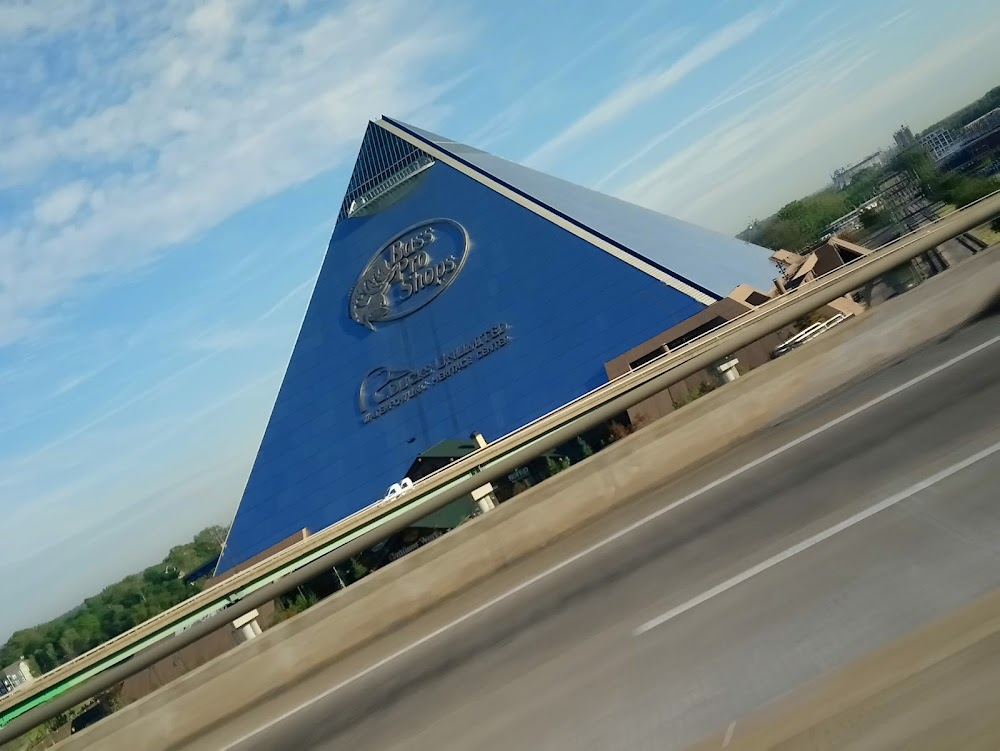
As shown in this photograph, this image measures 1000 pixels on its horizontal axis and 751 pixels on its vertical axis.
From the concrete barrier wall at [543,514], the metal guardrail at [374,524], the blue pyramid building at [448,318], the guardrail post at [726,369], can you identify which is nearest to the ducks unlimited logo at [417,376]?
the blue pyramid building at [448,318]

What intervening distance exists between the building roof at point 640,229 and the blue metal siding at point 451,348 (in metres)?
1.15

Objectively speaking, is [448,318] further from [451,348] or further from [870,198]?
[870,198]

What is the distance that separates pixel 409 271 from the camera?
36656 mm

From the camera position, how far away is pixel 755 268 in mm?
37812

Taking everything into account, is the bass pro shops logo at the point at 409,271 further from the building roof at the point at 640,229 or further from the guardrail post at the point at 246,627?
the guardrail post at the point at 246,627

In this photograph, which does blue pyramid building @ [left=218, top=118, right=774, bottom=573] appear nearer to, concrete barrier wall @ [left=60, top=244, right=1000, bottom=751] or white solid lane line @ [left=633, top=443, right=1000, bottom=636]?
concrete barrier wall @ [left=60, top=244, right=1000, bottom=751]

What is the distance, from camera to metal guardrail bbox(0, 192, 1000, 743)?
350 inches

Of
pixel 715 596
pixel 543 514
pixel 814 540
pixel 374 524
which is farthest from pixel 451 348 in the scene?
pixel 715 596

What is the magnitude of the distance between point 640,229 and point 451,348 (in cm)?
1070

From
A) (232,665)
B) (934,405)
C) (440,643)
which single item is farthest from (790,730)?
(232,665)

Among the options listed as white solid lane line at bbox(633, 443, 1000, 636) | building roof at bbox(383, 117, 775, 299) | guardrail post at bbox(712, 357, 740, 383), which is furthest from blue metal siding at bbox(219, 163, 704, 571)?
white solid lane line at bbox(633, 443, 1000, 636)

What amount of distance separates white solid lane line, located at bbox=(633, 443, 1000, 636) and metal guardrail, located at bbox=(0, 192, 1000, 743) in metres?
3.48

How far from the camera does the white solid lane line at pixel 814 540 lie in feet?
20.5

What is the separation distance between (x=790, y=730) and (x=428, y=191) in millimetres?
36855
